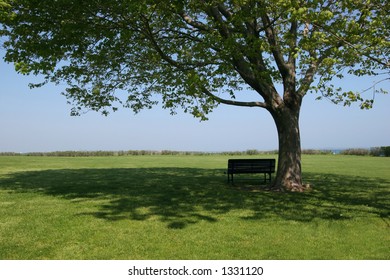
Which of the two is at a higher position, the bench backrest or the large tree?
the large tree

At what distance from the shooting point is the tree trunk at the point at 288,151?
14.5 m

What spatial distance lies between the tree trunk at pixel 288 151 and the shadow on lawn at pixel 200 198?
93 cm

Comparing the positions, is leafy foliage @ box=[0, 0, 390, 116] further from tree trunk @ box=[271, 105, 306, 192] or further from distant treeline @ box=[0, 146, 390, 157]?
distant treeline @ box=[0, 146, 390, 157]

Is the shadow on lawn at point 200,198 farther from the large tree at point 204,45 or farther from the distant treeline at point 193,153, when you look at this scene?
the distant treeline at point 193,153

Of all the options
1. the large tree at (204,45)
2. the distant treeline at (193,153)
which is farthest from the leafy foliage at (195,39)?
the distant treeline at (193,153)

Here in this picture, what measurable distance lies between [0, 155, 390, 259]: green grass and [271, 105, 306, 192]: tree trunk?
91 centimetres

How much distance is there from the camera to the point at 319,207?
11.0 metres

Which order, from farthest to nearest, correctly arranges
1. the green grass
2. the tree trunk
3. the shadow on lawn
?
the tree trunk → the shadow on lawn → the green grass

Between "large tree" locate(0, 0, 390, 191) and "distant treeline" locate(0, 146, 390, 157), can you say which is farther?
"distant treeline" locate(0, 146, 390, 157)

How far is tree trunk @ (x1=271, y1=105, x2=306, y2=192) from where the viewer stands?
14.5 m

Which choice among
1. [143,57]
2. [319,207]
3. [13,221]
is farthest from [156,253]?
[143,57]

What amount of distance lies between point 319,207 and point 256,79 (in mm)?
5243

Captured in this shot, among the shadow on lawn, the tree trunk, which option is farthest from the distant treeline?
the tree trunk

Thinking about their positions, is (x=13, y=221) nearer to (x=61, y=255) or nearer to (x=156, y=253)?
(x=61, y=255)
